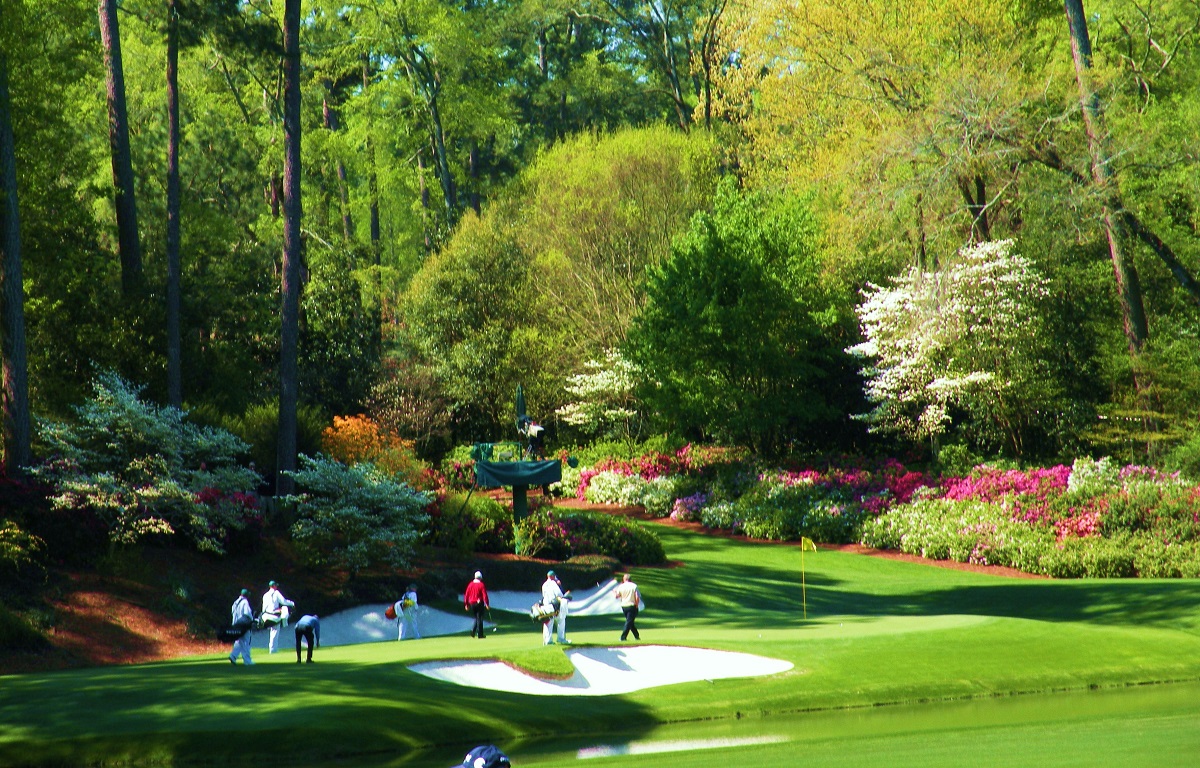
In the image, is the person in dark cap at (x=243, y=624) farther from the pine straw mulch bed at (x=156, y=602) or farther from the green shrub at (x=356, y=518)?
the green shrub at (x=356, y=518)

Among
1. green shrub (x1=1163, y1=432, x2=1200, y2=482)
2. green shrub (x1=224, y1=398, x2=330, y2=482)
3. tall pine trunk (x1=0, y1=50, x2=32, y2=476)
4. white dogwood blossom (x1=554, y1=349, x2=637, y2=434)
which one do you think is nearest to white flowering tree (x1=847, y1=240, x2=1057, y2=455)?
green shrub (x1=1163, y1=432, x2=1200, y2=482)

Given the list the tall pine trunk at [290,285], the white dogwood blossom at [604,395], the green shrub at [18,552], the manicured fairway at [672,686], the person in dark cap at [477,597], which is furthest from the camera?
the white dogwood blossom at [604,395]

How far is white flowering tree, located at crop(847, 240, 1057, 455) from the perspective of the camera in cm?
3300

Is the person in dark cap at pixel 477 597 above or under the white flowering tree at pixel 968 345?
under

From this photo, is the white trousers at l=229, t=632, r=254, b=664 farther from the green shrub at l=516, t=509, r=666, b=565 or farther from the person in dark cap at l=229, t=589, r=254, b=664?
the green shrub at l=516, t=509, r=666, b=565

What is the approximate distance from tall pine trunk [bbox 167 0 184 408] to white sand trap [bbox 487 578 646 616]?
9421 mm

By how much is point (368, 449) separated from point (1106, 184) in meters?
20.2

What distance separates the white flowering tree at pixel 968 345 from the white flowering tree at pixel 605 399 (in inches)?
368

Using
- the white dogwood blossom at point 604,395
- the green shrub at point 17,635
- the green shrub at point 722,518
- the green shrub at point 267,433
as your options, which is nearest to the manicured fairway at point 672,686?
the green shrub at point 17,635

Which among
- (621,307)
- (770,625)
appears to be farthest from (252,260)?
(770,625)

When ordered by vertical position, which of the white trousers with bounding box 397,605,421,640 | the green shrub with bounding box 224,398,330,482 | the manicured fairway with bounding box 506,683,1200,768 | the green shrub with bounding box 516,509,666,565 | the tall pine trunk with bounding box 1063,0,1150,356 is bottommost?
the manicured fairway with bounding box 506,683,1200,768

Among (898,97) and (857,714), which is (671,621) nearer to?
(857,714)

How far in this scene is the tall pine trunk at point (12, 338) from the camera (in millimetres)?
22672

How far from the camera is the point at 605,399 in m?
43.5
